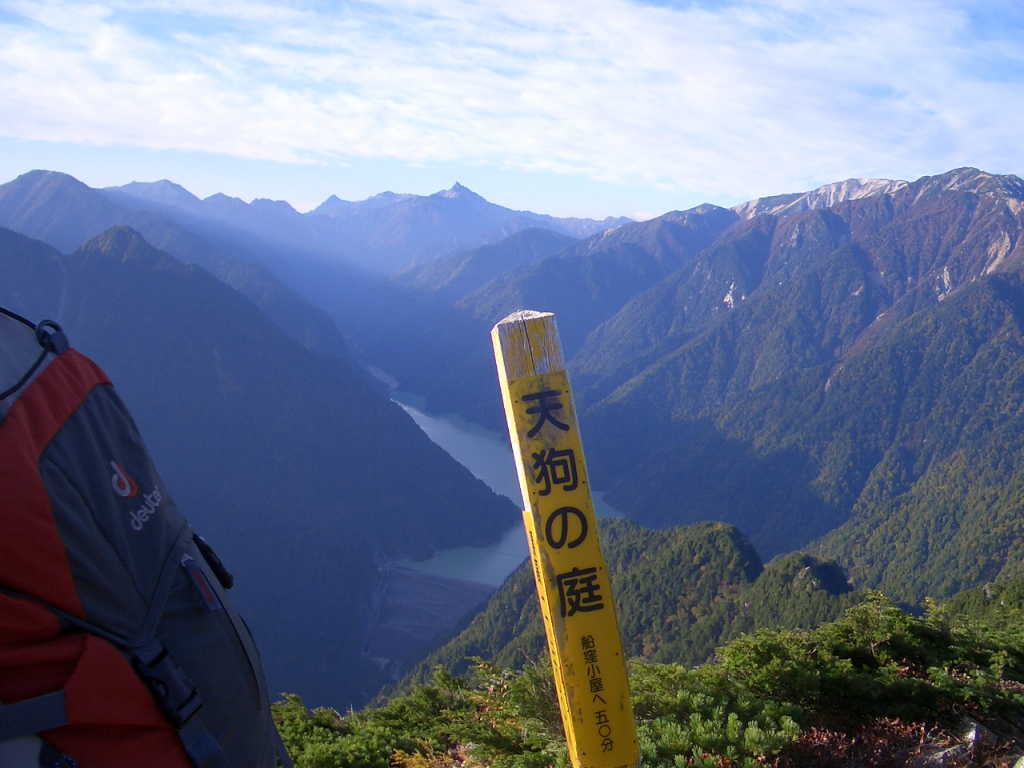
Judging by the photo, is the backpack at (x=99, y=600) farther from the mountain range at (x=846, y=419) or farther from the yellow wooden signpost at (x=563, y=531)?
the mountain range at (x=846, y=419)

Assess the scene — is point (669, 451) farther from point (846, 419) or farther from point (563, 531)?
point (563, 531)

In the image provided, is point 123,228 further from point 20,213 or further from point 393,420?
A: point 20,213

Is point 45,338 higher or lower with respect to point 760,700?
higher

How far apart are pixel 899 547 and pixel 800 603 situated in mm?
62105

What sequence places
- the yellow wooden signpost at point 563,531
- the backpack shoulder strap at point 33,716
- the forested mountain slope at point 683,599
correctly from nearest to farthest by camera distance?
1. the backpack shoulder strap at point 33,716
2. the yellow wooden signpost at point 563,531
3. the forested mountain slope at point 683,599

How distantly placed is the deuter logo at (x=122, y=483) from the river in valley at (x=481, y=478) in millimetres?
58266

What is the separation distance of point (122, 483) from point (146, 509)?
12 cm

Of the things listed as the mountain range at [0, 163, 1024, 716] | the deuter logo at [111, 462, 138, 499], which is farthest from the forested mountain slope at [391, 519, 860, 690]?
the deuter logo at [111, 462, 138, 499]

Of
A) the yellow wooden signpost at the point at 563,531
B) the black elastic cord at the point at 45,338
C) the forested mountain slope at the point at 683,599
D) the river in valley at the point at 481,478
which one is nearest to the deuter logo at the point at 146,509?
the black elastic cord at the point at 45,338

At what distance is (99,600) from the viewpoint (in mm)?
1902

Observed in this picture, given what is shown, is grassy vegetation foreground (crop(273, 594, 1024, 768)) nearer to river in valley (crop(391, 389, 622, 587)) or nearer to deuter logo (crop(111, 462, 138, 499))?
deuter logo (crop(111, 462, 138, 499))

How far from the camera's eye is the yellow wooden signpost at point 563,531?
3182 mm

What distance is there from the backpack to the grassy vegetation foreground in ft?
8.18

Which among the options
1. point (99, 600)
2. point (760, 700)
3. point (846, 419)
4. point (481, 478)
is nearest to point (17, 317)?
point (99, 600)
